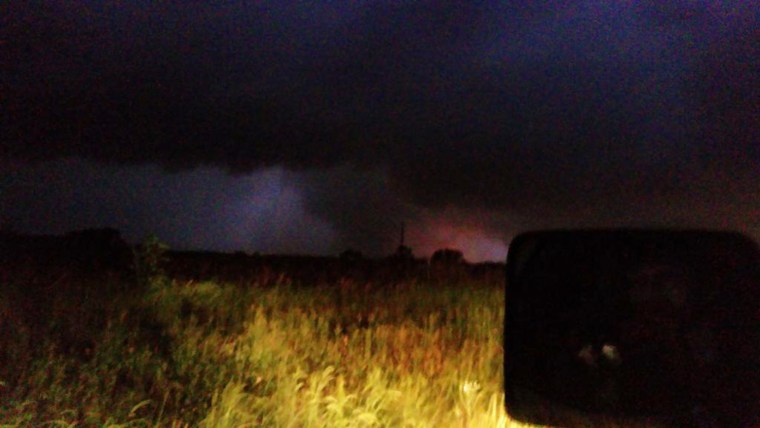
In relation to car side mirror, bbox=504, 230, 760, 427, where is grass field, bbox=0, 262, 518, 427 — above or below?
below

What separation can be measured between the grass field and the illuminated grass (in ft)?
0.05

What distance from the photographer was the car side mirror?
2.05m

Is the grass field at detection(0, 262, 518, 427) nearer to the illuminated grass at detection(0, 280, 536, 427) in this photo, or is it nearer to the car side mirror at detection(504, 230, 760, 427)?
the illuminated grass at detection(0, 280, 536, 427)

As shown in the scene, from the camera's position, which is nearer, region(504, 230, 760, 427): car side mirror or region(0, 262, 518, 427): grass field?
region(504, 230, 760, 427): car side mirror

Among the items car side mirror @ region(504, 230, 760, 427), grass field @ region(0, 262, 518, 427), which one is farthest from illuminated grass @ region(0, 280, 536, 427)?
car side mirror @ region(504, 230, 760, 427)

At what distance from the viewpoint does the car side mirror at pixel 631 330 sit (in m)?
2.05

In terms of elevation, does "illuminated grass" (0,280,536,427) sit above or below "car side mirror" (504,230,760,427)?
below

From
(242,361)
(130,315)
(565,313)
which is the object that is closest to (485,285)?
(130,315)

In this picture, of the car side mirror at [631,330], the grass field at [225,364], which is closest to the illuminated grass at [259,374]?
the grass field at [225,364]

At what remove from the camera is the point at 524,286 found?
247 centimetres

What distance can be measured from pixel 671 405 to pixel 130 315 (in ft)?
25.6

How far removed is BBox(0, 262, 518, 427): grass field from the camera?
5.49 metres

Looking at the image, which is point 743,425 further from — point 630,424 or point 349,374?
point 349,374

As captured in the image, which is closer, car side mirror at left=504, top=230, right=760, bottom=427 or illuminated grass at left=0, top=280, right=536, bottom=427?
car side mirror at left=504, top=230, right=760, bottom=427
